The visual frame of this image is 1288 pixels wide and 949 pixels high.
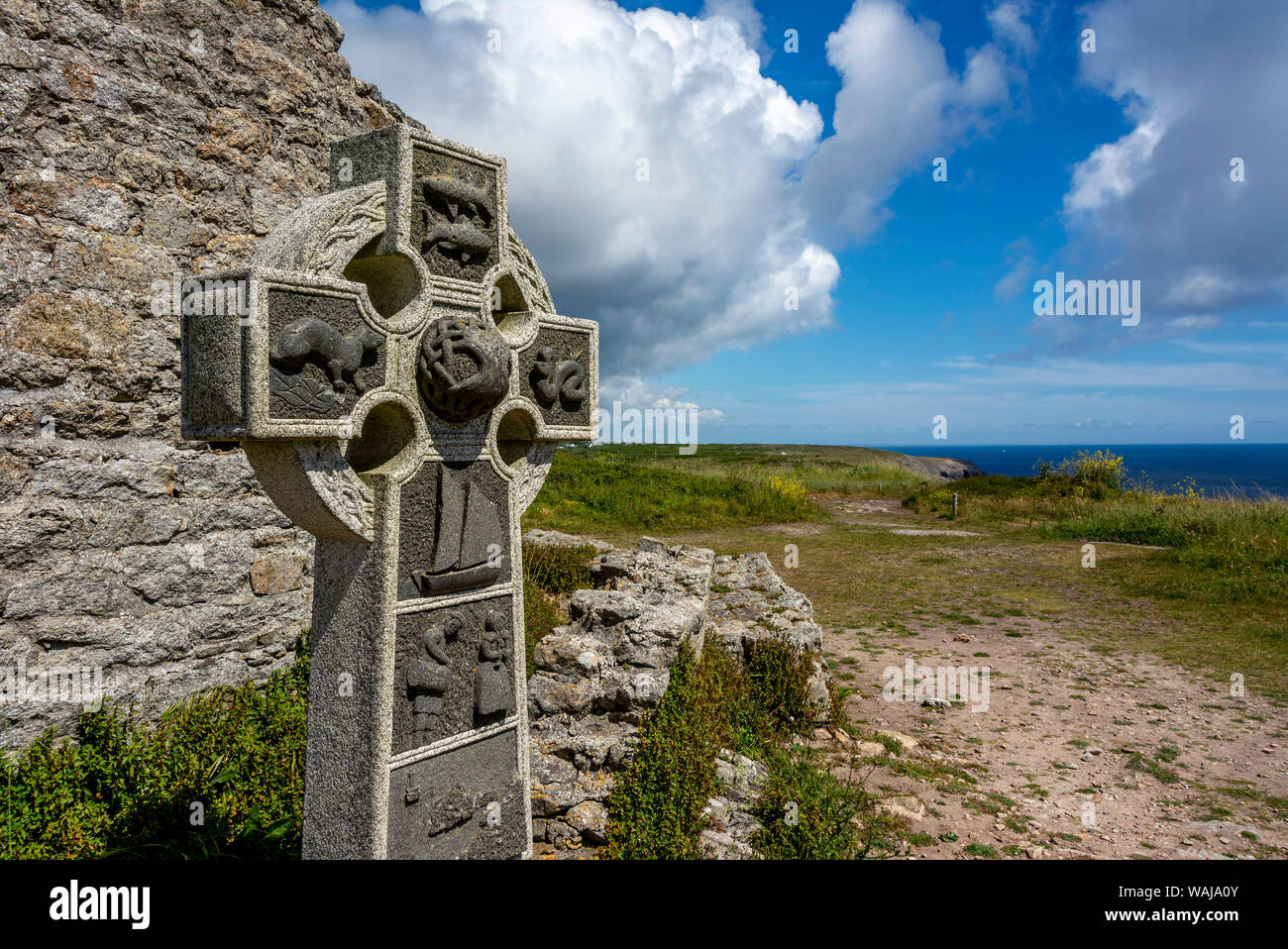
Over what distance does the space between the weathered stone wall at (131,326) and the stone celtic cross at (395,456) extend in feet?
8.24

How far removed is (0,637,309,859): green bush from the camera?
3.59 meters

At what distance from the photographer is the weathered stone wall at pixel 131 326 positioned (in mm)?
4148

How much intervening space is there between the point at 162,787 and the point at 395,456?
2.78m

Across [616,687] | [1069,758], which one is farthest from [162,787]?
[1069,758]

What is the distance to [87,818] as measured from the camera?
375cm

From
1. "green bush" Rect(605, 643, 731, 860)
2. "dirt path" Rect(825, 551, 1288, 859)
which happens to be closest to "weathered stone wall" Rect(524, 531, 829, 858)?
"green bush" Rect(605, 643, 731, 860)

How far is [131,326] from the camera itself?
4562 millimetres

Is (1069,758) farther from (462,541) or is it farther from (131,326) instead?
(131,326)

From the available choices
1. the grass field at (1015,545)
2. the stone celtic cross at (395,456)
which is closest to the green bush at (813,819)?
the stone celtic cross at (395,456)

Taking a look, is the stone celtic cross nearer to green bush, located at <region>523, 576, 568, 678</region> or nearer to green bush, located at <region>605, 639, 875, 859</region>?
green bush, located at <region>605, 639, 875, 859</region>

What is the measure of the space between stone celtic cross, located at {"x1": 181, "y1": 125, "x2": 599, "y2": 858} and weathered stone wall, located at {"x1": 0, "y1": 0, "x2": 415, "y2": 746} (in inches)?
98.8

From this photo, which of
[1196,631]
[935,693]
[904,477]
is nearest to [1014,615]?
[1196,631]
